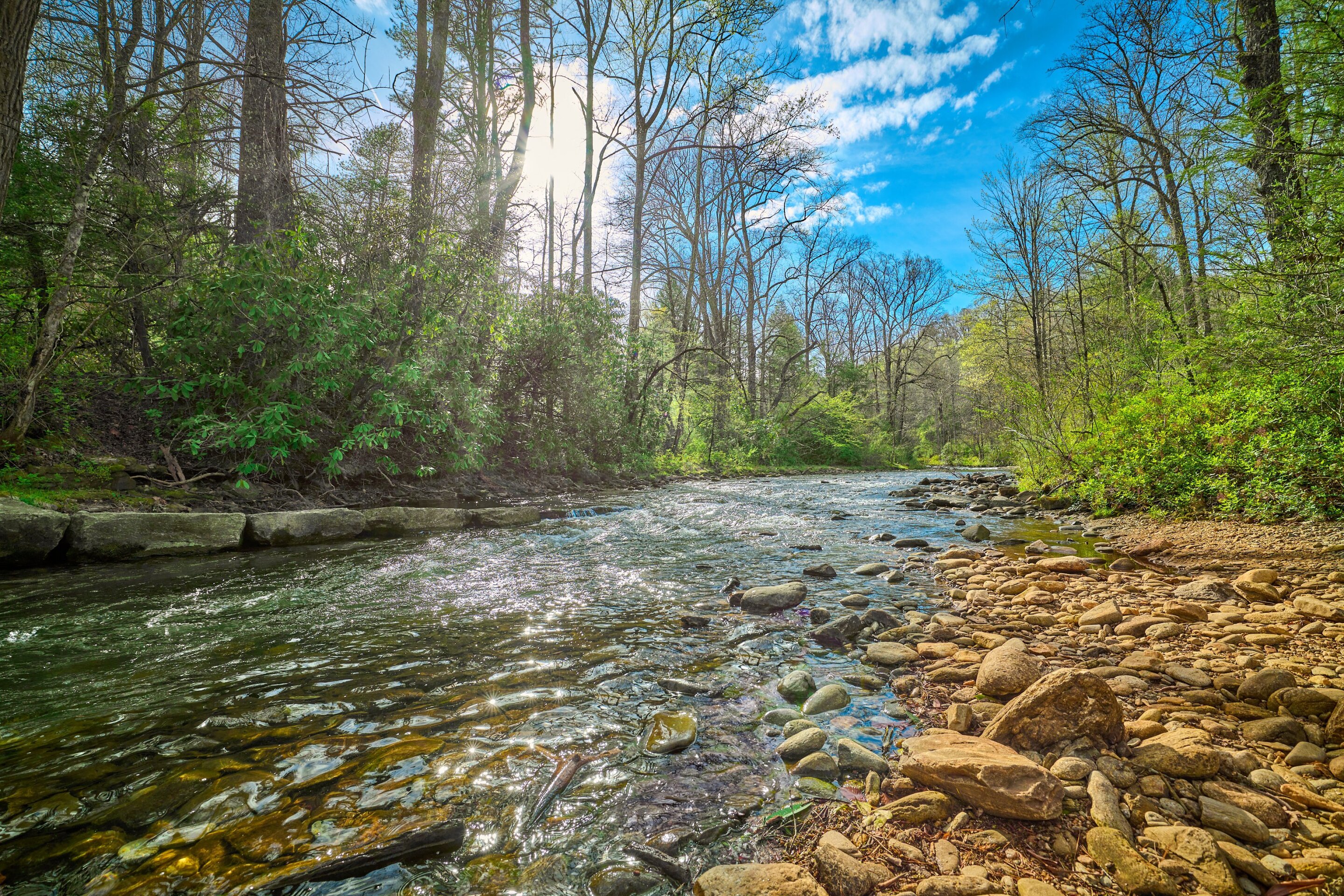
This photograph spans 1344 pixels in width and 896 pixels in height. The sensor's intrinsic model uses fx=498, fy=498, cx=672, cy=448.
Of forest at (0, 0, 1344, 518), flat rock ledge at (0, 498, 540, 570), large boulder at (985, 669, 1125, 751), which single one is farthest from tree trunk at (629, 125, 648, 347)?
large boulder at (985, 669, 1125, 751)

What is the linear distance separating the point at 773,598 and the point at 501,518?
4678 mm

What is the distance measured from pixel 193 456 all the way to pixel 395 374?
233cm

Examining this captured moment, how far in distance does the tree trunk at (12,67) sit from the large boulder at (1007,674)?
17.4 ft

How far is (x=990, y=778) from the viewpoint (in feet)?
5.12

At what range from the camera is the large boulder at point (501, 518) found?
705 centimetres

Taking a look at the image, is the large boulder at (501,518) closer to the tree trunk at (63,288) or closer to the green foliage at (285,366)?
the green foliage at (285,366)

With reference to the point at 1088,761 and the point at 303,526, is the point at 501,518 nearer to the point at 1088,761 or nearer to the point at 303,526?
the point at 303,526

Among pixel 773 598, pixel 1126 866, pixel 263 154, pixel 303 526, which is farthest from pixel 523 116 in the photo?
pixel 1126 866

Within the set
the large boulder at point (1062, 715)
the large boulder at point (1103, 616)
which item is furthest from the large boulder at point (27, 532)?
the large boulder at point (1103, 616)

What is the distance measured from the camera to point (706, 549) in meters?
6.02

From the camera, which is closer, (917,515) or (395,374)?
(395,374)

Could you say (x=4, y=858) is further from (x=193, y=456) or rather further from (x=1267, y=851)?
(x=193, y=456)

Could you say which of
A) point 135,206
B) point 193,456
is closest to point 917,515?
point 193,456

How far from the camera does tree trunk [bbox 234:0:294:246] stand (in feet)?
20.6
